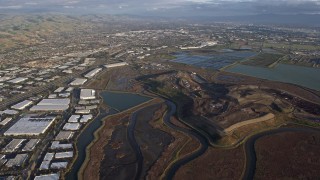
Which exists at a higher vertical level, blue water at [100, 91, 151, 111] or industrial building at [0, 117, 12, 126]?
blue water at [100, 91, 151, 111]

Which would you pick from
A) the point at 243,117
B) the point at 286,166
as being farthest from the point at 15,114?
the point at 286,166

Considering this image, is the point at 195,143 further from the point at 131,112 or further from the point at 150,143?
the point at 131,112

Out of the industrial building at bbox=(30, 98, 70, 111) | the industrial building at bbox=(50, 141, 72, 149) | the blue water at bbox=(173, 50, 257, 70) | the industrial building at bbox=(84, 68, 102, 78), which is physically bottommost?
the industrial building at bbox=(50, 141, 72, 149)

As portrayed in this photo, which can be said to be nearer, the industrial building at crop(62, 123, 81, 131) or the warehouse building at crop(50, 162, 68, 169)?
the warehouse building at crop(50, 162, 68, 169)

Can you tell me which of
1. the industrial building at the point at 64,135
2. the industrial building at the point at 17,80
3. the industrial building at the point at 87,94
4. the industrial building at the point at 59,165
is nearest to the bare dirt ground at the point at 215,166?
the industrial building at the point at 59,165

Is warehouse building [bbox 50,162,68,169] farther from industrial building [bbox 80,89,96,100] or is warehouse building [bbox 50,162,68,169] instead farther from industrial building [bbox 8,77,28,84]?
industrial building [bbox 8,77,28,84]

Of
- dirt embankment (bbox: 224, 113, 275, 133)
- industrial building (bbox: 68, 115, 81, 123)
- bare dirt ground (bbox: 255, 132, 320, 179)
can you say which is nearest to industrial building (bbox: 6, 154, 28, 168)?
industrial building (bbox: 68, 115, 81, 123)

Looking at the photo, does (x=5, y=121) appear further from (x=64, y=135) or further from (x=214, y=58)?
(x=214, y=58)

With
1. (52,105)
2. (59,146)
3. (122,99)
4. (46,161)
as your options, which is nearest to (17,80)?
(52,105)
